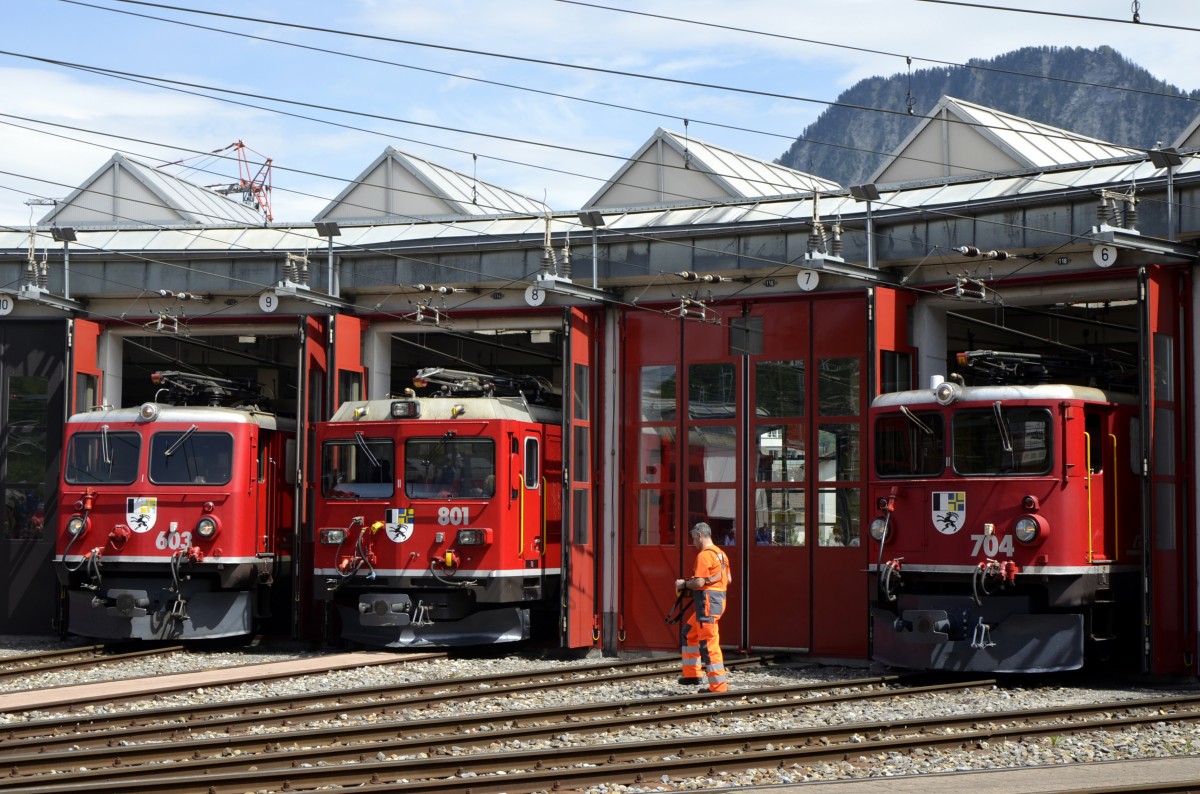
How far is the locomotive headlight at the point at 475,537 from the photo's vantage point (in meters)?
17.8

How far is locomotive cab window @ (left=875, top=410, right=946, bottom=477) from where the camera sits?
15867 millimetres

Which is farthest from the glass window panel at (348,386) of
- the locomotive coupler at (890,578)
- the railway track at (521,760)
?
the railway track at (521,760)

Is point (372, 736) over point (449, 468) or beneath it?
beneath

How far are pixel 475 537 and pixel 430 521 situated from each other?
64 centimetres

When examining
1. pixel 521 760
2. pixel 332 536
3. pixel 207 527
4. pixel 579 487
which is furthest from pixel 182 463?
pixel 521 760

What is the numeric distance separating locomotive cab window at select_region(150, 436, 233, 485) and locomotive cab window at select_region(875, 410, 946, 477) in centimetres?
827

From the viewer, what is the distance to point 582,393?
19.2m

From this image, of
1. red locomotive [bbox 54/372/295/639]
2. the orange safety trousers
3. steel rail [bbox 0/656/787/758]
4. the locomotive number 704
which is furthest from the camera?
red locomotive [bbox 54/372/295/639]

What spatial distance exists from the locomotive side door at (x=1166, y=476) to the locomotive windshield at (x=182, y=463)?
11.0 metres

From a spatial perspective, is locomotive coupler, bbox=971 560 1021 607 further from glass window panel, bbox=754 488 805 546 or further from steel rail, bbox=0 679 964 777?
glass window panel, bbox=754 488 805 546

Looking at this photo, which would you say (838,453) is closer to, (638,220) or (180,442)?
(638,220)

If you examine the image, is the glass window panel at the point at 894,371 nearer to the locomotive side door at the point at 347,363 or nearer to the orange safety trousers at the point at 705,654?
the orange safety trousers at the point at 705,654

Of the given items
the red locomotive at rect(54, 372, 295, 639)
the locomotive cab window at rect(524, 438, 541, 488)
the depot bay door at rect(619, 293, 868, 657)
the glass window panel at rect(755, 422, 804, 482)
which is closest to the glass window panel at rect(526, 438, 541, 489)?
the locomotive cab window at rect(524, 438, 541, 488)

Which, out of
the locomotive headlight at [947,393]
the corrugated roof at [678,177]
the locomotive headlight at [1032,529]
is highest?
the corrugated roof at [678,177]
